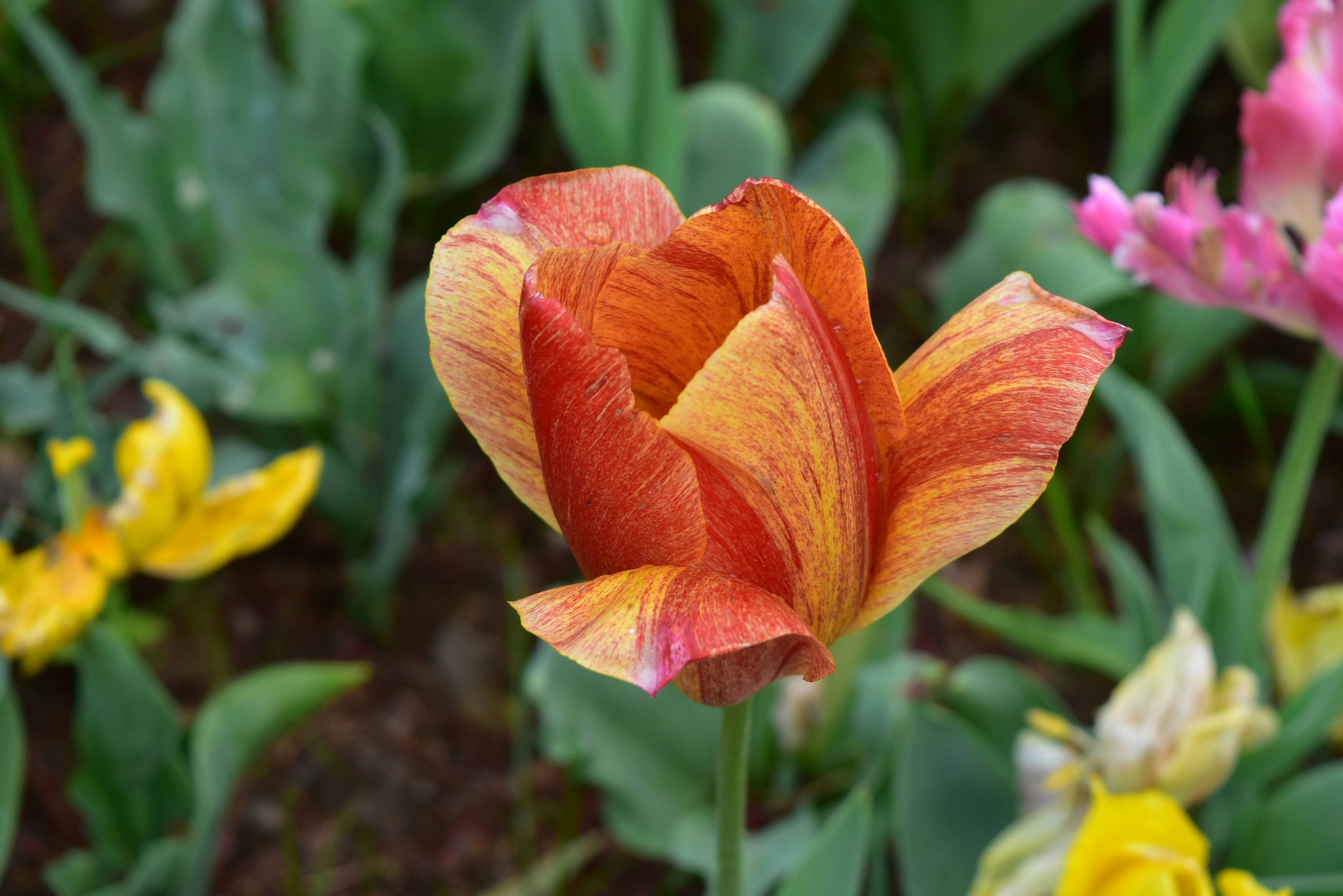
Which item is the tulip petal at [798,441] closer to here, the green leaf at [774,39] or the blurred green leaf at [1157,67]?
the blurred green leaf at [1157,67]

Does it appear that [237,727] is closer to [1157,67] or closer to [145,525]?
[145,525]

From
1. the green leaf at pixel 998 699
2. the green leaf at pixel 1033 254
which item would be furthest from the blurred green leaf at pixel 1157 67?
the green leaf at pixel 998 699

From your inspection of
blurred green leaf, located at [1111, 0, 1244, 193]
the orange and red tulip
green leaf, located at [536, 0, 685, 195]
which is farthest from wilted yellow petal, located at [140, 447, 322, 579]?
blurred green leaf, located at [1111, 0, 1244, 193]

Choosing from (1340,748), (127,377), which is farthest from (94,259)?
(1340,748)

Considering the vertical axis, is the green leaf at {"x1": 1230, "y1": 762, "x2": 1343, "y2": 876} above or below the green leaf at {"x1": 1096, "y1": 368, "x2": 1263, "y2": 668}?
below

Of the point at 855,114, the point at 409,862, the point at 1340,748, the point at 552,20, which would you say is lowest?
the point at 409,862

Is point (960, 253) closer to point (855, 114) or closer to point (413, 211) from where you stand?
point (855, 114)

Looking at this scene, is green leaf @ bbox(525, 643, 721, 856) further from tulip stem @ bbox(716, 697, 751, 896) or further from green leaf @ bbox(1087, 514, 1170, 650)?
tulip stem @ bbox(716, 697, 751, 896)
